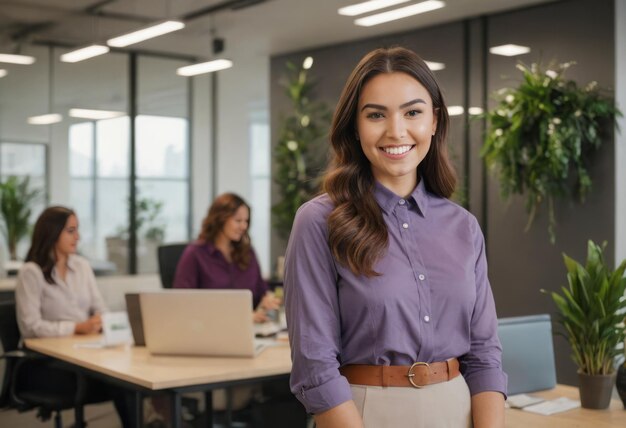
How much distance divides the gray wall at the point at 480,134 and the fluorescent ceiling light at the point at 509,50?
0.04 meters

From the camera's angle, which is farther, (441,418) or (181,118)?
(181,118)

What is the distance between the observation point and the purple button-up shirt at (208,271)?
502 centimetres

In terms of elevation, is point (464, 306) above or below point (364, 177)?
below

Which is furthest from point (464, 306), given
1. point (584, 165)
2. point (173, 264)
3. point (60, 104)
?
→ point (60, 104)

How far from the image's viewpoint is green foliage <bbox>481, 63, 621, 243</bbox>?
595 cm

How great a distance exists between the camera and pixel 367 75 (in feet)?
5.97

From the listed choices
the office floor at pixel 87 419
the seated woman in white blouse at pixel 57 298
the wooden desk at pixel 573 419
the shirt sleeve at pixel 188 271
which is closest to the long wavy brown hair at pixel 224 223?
the shirt sleeve at pixel 188 271

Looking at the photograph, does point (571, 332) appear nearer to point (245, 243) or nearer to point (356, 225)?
point (356, 225)

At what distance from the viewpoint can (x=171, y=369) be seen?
3.38 meters

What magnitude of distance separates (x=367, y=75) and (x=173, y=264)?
4076 mm

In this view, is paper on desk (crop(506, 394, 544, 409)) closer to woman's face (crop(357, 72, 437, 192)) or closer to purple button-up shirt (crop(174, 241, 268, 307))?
woman's face (crop(357, 72, 437, 192))

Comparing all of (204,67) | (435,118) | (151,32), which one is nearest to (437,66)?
(204,67)

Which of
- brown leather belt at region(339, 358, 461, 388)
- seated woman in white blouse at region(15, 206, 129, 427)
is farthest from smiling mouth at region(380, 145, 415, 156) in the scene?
seated woman in white blouse at region(15, 206, 129, 427)

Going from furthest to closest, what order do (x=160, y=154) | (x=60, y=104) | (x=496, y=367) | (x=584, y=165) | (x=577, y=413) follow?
(x=160, y=154), (x=60, y=104), (x=584, y=165), (x=577, y=413), (x=496, y=367)
